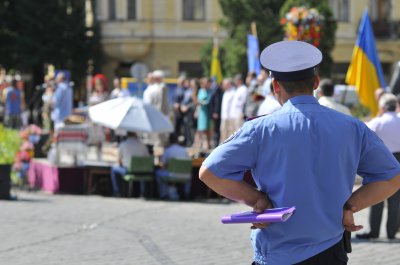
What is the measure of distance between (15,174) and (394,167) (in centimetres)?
1365

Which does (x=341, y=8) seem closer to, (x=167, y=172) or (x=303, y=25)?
(x=303, y=25)

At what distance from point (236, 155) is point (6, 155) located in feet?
41.4

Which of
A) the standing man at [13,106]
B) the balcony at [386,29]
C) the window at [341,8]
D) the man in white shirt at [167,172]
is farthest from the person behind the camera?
the window at [341,8]

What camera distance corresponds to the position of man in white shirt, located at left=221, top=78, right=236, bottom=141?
78.1 ft

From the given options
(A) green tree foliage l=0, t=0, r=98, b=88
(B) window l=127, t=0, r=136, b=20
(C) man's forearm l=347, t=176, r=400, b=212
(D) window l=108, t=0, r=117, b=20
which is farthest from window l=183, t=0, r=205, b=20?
(C) man's forearm l=347, t=176, r=400, b=212

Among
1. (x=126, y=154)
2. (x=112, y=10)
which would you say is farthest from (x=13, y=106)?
(x=112, y=10)

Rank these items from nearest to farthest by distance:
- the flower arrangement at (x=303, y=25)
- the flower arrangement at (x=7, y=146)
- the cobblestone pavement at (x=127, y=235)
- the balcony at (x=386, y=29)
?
the cobblestone pavement at (x=127, y=235), the flower arrangement at (x=7, y=146), the flower arrangement at (x=303, y=25), the balcony at (x=386, y=29)

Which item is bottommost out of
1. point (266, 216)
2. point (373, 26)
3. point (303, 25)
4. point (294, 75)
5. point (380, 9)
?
point (373, 26)

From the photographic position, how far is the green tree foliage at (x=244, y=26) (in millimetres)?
40969

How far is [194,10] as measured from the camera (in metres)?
49.7

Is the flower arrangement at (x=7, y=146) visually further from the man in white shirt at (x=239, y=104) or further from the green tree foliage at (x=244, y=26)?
the green tree foliage at (x=244, y=26)

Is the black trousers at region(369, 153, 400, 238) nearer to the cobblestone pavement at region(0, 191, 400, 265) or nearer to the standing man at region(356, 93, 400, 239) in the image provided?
the standing man at region(356, 93, 400, 239)

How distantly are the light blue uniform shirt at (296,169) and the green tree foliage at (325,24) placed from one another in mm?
34974

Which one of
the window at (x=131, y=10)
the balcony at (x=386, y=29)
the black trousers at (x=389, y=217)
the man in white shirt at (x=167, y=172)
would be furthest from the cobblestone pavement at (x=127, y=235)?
the balcony at (x=386, y=29)
